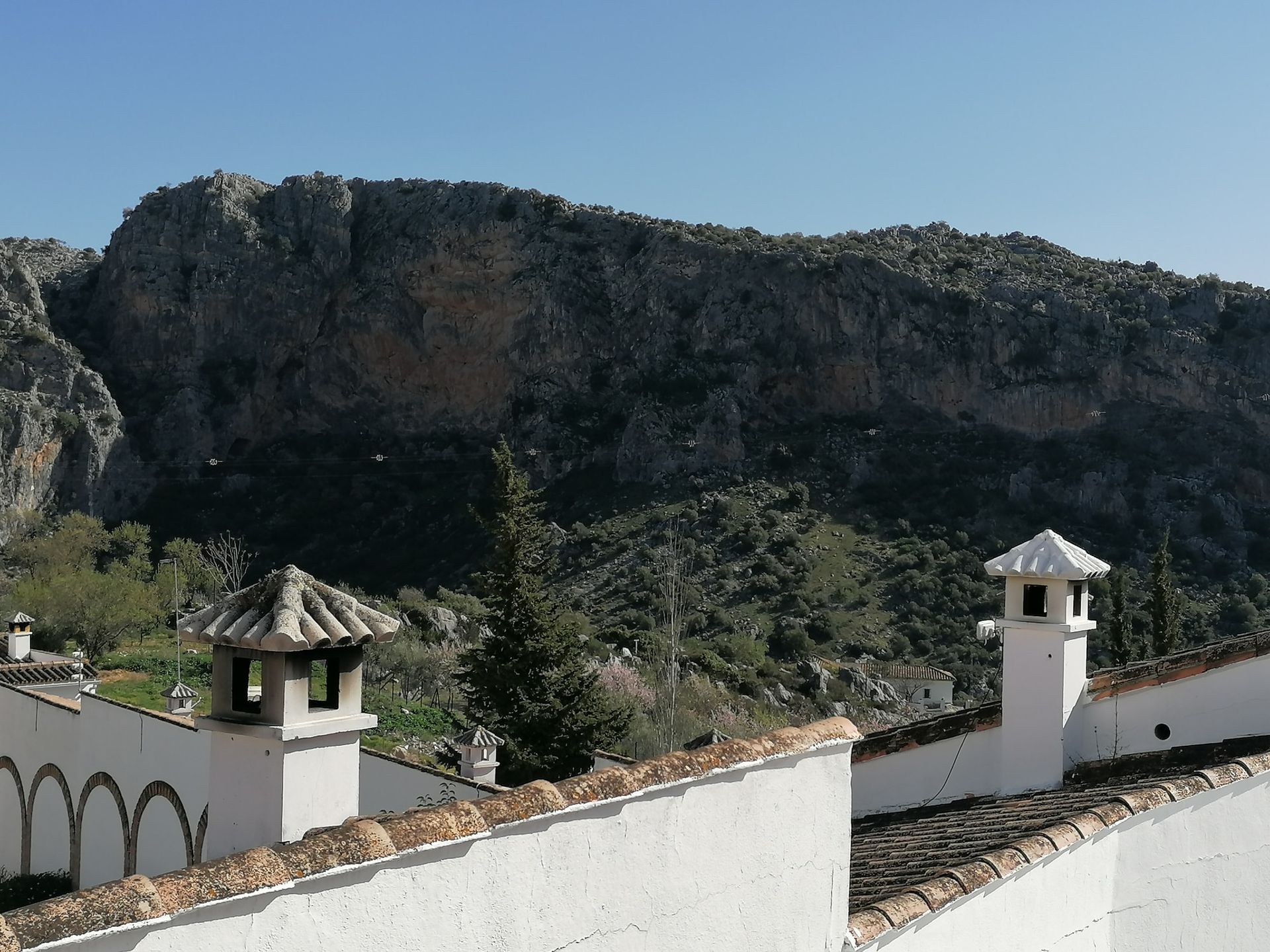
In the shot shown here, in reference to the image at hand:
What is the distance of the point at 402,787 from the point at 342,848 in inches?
364

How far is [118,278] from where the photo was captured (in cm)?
5247

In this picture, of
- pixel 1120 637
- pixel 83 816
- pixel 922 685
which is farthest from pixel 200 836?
pixel 922 685

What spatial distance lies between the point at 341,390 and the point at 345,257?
6187 mm

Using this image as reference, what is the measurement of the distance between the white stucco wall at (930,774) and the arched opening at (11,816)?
1338cm

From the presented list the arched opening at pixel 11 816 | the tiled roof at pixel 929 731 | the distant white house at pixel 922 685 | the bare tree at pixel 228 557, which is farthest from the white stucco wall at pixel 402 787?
the bare tree at pixel 228 557

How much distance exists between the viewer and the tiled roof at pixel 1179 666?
19.7 ft

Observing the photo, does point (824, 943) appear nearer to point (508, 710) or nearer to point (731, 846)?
point (731, 846)

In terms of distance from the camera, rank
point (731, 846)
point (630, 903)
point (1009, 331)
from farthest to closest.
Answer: point (1009, 331) → point (731, 846) → point (630, 903)

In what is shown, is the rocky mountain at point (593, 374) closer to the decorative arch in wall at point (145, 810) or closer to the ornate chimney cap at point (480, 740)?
the ornate chimney cap at point (480, 740)

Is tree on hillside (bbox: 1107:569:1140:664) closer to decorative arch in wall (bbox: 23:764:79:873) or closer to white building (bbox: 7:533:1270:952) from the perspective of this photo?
white building (bbox: 7:533:1270:952)

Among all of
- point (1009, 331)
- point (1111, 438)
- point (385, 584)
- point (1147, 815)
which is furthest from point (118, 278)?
point (1147, 815)

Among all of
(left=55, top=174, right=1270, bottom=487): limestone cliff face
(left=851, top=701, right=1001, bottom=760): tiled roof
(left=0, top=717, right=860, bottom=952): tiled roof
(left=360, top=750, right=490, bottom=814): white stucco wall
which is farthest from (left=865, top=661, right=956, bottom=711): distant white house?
(left=0, top=717, right=860, bottom=952): tiled roof

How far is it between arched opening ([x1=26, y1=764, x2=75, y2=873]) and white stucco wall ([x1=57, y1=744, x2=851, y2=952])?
13984mm

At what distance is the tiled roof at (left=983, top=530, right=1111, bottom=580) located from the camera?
6.22 metres
